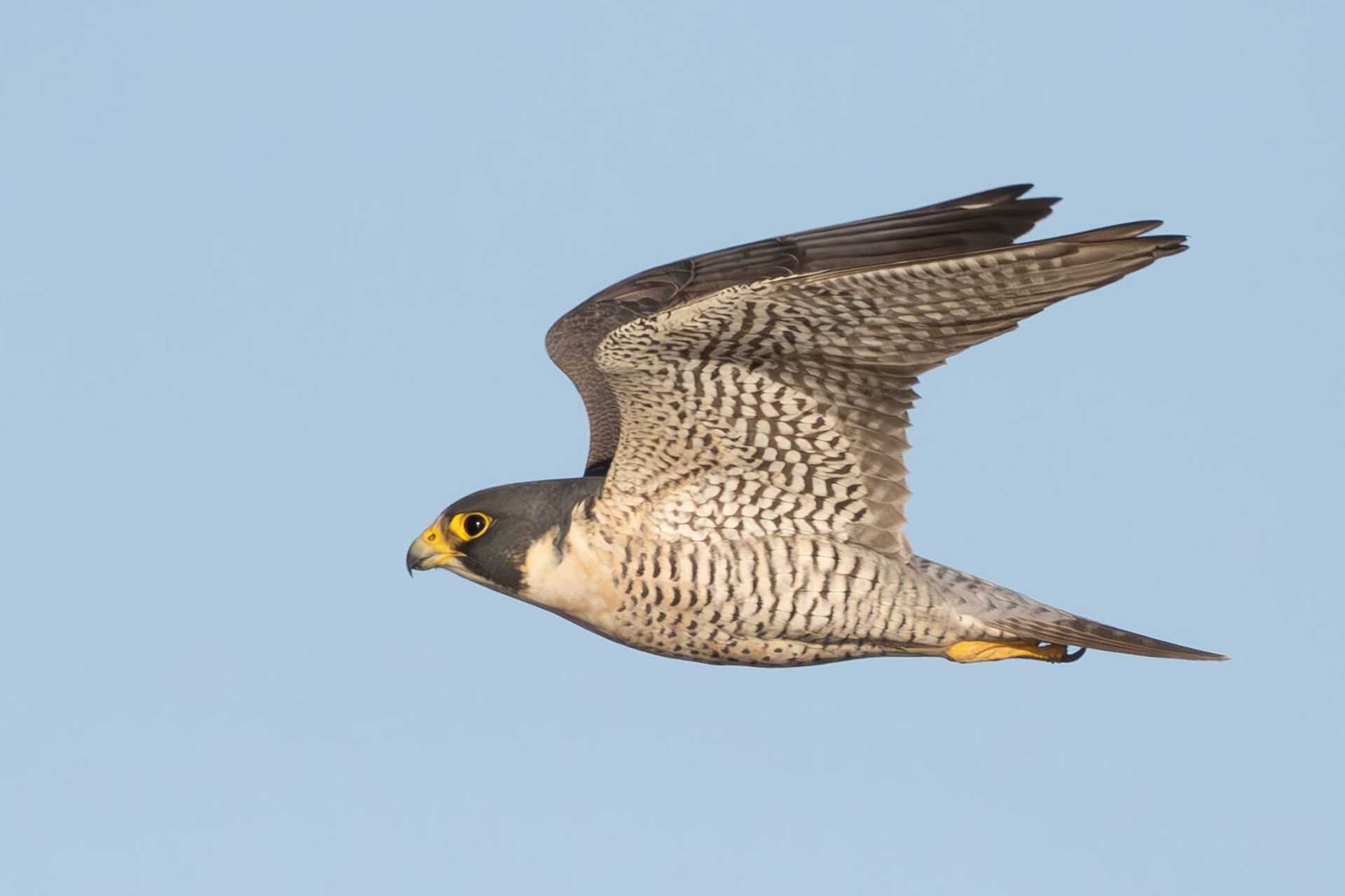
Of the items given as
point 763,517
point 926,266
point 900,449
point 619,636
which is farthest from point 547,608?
point 926,266

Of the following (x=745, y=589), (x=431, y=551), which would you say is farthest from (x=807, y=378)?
(x=431, y=551)

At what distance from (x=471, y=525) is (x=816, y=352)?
2283 millimetres

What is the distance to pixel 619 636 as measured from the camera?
973 centimetres

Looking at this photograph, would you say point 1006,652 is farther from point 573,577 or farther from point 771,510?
point 573,577

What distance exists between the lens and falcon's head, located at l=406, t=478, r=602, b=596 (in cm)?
970

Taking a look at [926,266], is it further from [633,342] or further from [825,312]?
[633,342]

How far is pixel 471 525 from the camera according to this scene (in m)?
9.88

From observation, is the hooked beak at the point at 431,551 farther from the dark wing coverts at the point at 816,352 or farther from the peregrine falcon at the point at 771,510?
the dark wing coverts at the point at 816,352

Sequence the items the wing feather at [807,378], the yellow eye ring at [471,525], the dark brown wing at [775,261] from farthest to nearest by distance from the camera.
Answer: the yellow eye ring at [471,525] < the dark brown wing at [775,261] < the wing feather at [807,378]

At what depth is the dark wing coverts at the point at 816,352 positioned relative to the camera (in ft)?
27.3

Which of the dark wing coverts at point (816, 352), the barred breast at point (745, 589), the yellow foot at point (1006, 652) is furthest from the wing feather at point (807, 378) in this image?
the yellow foot at point (1006, 652)

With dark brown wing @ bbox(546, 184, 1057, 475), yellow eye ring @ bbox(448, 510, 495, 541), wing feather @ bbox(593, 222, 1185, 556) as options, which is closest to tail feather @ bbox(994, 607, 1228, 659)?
wing feather @ bbox(593, 222, 1185, 556)

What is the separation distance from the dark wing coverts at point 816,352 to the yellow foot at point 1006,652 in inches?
Answer: 26.8

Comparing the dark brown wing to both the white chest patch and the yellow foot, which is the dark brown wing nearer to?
the white chest patch
